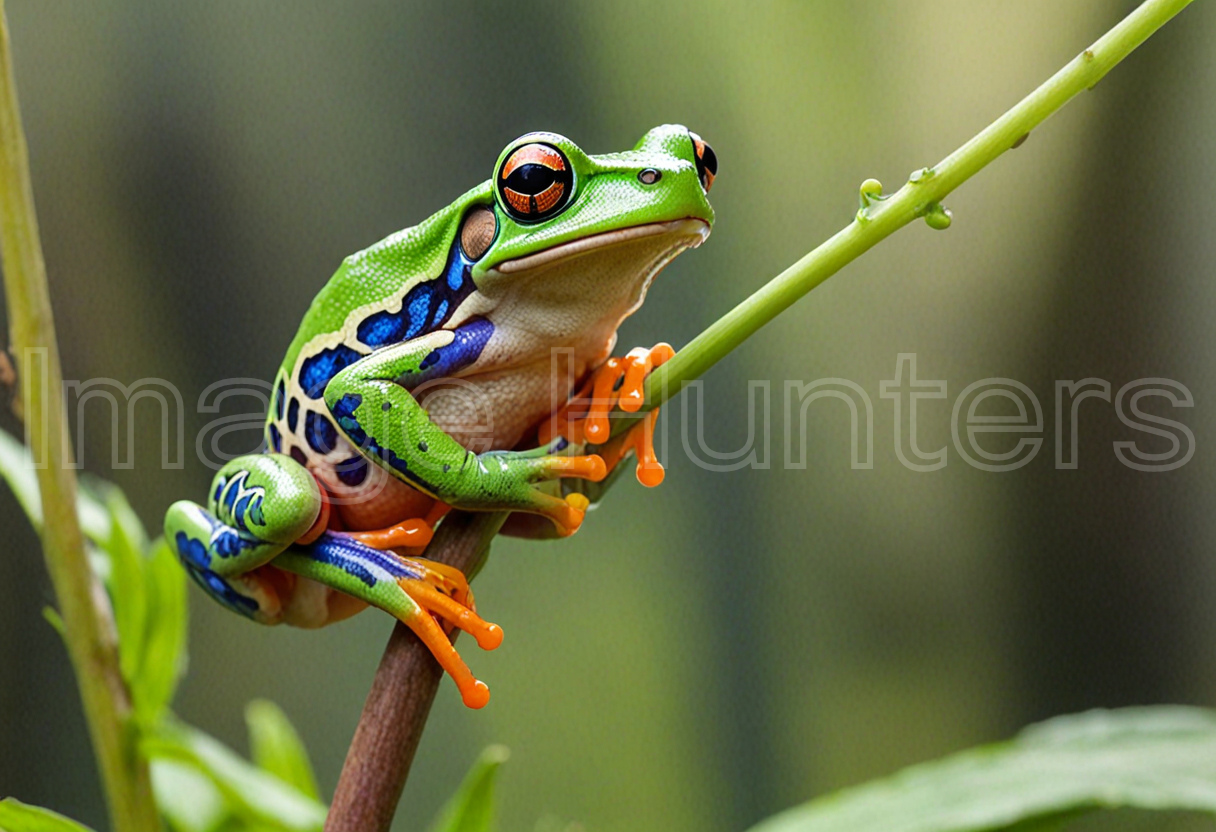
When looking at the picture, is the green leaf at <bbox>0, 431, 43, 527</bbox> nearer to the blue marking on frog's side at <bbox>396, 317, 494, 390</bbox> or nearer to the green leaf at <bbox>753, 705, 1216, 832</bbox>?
the blue marking on frog's side at <bbox>396, 317, 494, 390</bbox>

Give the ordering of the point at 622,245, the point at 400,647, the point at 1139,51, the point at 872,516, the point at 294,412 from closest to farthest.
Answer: the point at 400,647 → the point at 622,245 → the point at 294,412 → the point at 1139,51 → the point at 872,516

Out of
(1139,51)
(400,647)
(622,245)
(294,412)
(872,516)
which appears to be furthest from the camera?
(872,516)

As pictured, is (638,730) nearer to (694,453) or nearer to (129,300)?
(694,453)

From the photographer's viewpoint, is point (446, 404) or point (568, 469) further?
point (446, 404)

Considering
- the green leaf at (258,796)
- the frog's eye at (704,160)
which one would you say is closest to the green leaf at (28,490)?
the green leaf at (258,796)

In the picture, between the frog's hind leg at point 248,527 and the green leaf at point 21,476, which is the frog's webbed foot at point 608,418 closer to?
the frog's hind leg at point 248,527

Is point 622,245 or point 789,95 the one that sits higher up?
point 789,95

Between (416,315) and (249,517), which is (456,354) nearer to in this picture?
(416,315)

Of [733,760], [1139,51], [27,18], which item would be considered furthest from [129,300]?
[1139,51]
